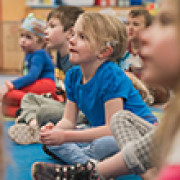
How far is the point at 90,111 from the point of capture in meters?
1.28

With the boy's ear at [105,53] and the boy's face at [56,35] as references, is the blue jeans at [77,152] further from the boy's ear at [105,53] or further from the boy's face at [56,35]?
the boy's face at [56,35]

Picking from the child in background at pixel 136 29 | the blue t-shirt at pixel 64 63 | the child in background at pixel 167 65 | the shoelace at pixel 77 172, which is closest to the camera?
the child in background at pixel 167 65

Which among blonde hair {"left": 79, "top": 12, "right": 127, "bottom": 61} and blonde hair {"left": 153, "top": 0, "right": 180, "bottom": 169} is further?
blonde hair {"left": 79, "top": 12, "right": 127, "bottom": 61}

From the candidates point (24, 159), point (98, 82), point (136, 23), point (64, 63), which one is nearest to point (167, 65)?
point (98, 82)

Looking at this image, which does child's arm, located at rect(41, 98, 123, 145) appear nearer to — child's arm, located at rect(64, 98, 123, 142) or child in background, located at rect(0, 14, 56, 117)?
child's arm, located at rect(64, 98, 123, 142)

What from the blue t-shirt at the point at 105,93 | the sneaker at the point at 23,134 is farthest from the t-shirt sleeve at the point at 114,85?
the sneaker at the point at 23,134

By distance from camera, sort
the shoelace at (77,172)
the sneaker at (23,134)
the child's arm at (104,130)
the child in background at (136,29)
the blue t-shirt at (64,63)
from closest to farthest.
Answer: the shoelace at (77,172) < the child's arm at (104,130) < the sneaker at (23,134) < the blue t-shirt at (64,63) < the child in background at (136,29)

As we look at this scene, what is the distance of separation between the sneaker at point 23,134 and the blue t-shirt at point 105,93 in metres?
0.44

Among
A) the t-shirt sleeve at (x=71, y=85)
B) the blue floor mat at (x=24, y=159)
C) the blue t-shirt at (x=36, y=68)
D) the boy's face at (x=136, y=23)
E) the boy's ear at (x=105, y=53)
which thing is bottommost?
the blue floor mat at (x=24, y=159)

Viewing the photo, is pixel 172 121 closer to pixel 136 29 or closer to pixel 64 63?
pixel 64 63

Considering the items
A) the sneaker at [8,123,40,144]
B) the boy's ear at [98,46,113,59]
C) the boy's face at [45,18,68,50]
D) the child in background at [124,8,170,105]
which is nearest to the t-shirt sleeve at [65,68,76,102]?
the boy's ear at [98,46,113,59]

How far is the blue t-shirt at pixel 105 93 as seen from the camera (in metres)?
1.20

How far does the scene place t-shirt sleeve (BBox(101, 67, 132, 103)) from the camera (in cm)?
119

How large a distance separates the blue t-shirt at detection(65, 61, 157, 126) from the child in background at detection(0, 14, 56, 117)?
3.18 feet
